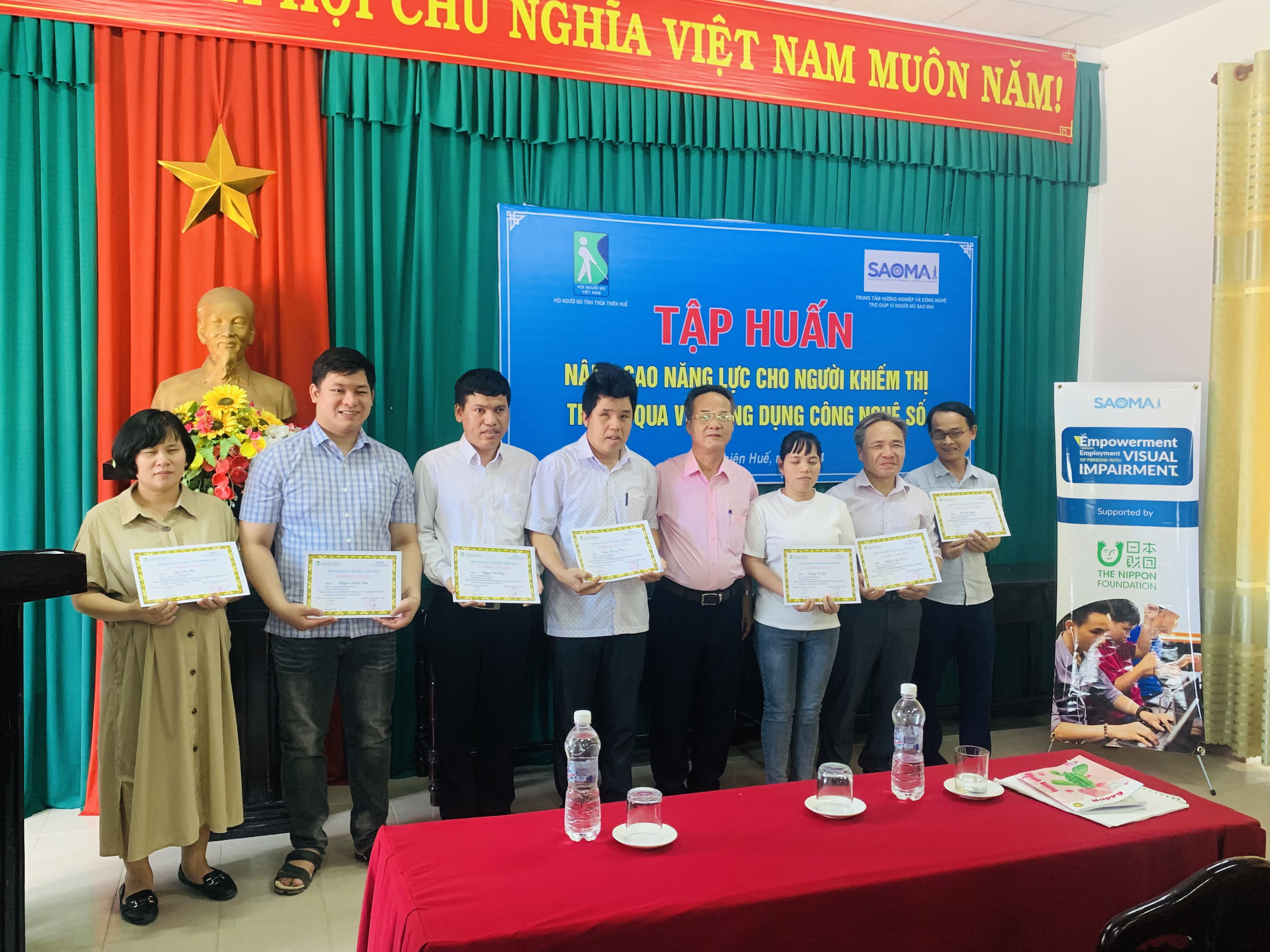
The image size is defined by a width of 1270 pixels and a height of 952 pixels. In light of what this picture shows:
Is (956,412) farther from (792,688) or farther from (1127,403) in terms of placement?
(792,688)

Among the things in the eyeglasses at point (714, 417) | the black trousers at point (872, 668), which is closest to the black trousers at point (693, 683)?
the black trousers at point (872, 668)

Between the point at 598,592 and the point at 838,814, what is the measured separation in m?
1.35

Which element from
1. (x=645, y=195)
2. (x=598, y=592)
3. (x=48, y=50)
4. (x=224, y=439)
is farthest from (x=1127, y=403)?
(x=48, y=50)

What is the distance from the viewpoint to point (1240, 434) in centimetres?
400

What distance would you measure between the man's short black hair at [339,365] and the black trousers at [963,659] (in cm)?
227

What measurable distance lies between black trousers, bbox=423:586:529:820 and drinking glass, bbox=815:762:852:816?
142 centimetres

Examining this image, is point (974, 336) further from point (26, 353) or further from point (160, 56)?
point (26, 353)

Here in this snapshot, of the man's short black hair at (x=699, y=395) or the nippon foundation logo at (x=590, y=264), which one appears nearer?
the man's short black hair at (x=699, y=395)

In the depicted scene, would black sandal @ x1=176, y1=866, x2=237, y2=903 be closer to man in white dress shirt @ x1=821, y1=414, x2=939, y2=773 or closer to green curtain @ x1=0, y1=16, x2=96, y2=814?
green curtain @ x1=0, y1=16, x2=96, y2=814

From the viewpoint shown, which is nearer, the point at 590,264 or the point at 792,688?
the point at 792,688

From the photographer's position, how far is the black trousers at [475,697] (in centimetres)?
307

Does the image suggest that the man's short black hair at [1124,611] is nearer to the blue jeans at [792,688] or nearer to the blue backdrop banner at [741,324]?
the blue backdrop banner at [741,324]

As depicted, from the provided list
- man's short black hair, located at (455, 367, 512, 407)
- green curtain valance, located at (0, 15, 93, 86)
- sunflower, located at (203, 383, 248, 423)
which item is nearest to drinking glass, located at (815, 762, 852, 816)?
man's short black hair, located at (455, 367, 512, 407)

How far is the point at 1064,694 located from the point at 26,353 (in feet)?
14.2
